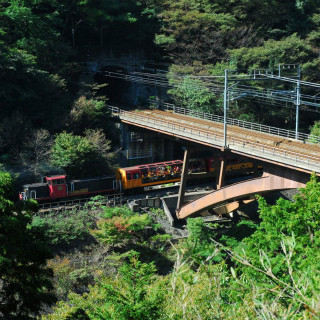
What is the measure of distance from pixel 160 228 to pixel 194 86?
1649 cm

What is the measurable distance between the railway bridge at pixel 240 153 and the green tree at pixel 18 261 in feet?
56.4

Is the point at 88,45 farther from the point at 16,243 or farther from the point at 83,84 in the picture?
the point at 16,243

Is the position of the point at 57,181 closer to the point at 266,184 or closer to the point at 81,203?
the point at 81,203

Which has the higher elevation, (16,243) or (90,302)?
(16,243)

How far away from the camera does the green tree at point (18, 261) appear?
1172 cm

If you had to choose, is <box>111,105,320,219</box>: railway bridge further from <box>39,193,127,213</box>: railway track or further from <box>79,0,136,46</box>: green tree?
<box>79,0,136,46</box>: green tree

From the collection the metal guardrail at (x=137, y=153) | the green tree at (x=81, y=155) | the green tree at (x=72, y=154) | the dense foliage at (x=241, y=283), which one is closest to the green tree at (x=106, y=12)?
the metal guardrail at (x=137, y=153)

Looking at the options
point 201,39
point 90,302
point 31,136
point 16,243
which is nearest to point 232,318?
point 16,243

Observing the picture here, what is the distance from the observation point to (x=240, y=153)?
30.5 meters

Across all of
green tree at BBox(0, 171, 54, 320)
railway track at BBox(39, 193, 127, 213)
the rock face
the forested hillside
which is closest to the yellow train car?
railway track at BBox(39, 193, 127, 213)

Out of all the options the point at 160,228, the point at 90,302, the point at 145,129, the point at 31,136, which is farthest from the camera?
the point at 145,129

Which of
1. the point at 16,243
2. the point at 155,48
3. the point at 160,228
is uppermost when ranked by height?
the point at 155,48

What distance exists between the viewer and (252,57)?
4578 cm

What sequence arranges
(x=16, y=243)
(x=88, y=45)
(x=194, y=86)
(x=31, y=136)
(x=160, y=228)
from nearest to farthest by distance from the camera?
(x=16, y=243)
(x=160, y=228)
(x=31, y=136)
(x=194, y=86)
(x=88, y=45)
